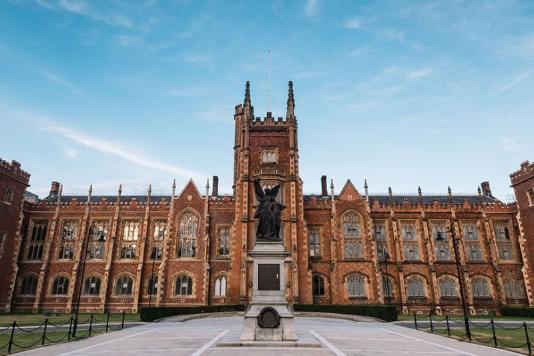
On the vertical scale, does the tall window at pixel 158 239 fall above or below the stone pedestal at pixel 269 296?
above

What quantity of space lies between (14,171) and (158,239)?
1762 cm

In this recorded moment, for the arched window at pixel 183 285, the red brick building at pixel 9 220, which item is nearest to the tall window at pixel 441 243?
the arched window at pixel 183 285

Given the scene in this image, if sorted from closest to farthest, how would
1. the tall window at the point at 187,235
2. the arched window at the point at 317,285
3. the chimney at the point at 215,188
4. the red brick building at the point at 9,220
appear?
the arched window at the point at 317,285 → the red brick building at the point at 9,220 → the tall window at the point at 187,235 → the chimney at the point at 215,188

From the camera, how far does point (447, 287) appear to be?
38.4 meters

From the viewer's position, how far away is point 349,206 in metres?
40.0

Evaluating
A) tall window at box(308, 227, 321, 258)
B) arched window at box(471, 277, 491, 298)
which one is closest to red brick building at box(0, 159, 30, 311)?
tall window at box(308, 227, 321, 258)

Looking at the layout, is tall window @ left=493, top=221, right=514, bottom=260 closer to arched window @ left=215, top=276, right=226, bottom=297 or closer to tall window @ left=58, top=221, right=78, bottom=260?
arched window @ left=215, top=276, right=226, bottom=297

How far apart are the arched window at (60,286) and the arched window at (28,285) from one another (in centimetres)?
220

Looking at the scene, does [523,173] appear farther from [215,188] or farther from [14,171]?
[14,171]

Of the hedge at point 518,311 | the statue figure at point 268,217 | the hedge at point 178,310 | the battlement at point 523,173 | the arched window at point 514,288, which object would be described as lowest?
the hedge at point 518,311

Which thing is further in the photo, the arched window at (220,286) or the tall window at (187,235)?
the tall window at (187,235)

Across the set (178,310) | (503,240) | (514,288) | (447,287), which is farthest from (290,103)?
(514,288)

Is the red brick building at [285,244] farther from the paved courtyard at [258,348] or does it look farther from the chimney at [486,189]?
the paved courtyard at [258,348]

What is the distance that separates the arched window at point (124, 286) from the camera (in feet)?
127
